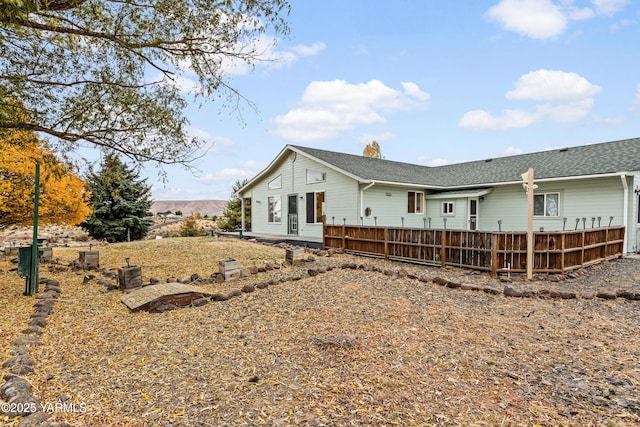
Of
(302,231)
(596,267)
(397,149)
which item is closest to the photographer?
(596,267)

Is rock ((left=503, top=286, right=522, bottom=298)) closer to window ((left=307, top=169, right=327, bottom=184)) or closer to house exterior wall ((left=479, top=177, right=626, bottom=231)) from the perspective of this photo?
house exterior wall ((left=479, top=177, right=626, bottom=231))

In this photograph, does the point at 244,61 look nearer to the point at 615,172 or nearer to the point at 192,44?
the point at 192,44

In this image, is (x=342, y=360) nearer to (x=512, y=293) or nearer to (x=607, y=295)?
(x=512, y=293)

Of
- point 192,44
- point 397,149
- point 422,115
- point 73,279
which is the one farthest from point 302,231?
point 397,149

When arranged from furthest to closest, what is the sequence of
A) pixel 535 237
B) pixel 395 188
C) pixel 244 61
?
pixel 395 188 → pixel 535 237 → pixel 244 61

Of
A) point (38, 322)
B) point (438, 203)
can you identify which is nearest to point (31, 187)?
point (38, 322)

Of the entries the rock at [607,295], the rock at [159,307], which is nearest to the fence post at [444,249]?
the rock at [607,295]

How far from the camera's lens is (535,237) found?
794cm

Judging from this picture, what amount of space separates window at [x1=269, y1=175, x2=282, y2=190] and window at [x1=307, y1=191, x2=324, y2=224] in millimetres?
2420

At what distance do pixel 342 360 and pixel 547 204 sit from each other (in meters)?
14.2

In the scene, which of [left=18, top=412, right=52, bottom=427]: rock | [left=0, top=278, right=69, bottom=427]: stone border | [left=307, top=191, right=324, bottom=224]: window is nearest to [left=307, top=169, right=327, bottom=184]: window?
[left=307, top=191, right=324, bottom=224]: window

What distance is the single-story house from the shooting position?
1219 cm

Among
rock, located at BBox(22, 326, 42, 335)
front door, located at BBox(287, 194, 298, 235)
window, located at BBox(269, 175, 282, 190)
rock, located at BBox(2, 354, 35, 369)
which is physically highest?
window, located at BBox(269, 175, 282, 190)

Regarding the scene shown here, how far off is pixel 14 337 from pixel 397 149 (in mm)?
34069
